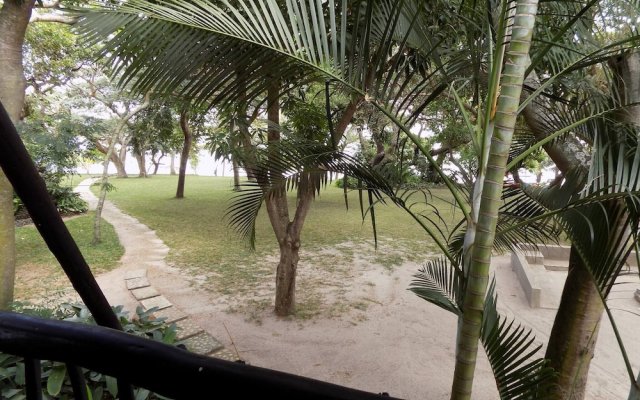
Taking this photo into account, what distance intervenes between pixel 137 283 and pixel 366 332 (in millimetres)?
3023

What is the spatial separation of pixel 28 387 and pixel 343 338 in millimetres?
3333

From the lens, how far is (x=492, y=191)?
46.5 inches

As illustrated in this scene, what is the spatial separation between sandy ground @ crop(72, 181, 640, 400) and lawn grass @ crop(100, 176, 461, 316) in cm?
41

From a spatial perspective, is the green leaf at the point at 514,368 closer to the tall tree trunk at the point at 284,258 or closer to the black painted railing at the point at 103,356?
the black painted railing at the point at 103,356

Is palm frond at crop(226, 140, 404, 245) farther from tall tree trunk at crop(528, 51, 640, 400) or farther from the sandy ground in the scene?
the sandy ground

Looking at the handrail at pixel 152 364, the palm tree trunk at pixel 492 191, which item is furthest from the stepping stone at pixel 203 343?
the handrail at pixel 152 364

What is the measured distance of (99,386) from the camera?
2111mm

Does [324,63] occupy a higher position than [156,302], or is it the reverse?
[324,63]

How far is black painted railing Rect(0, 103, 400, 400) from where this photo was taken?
1.30 ft

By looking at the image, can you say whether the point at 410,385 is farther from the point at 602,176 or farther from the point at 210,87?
the point at 210,87

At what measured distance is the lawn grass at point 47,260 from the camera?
14.2 feet

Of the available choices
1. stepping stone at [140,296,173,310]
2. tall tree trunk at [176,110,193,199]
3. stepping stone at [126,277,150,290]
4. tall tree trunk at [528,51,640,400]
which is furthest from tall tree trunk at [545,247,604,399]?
tall tree trunk at [176,110,193,199]

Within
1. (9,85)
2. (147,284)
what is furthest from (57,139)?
(147,284)

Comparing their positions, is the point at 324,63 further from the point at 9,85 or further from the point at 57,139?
the point at 57,139
